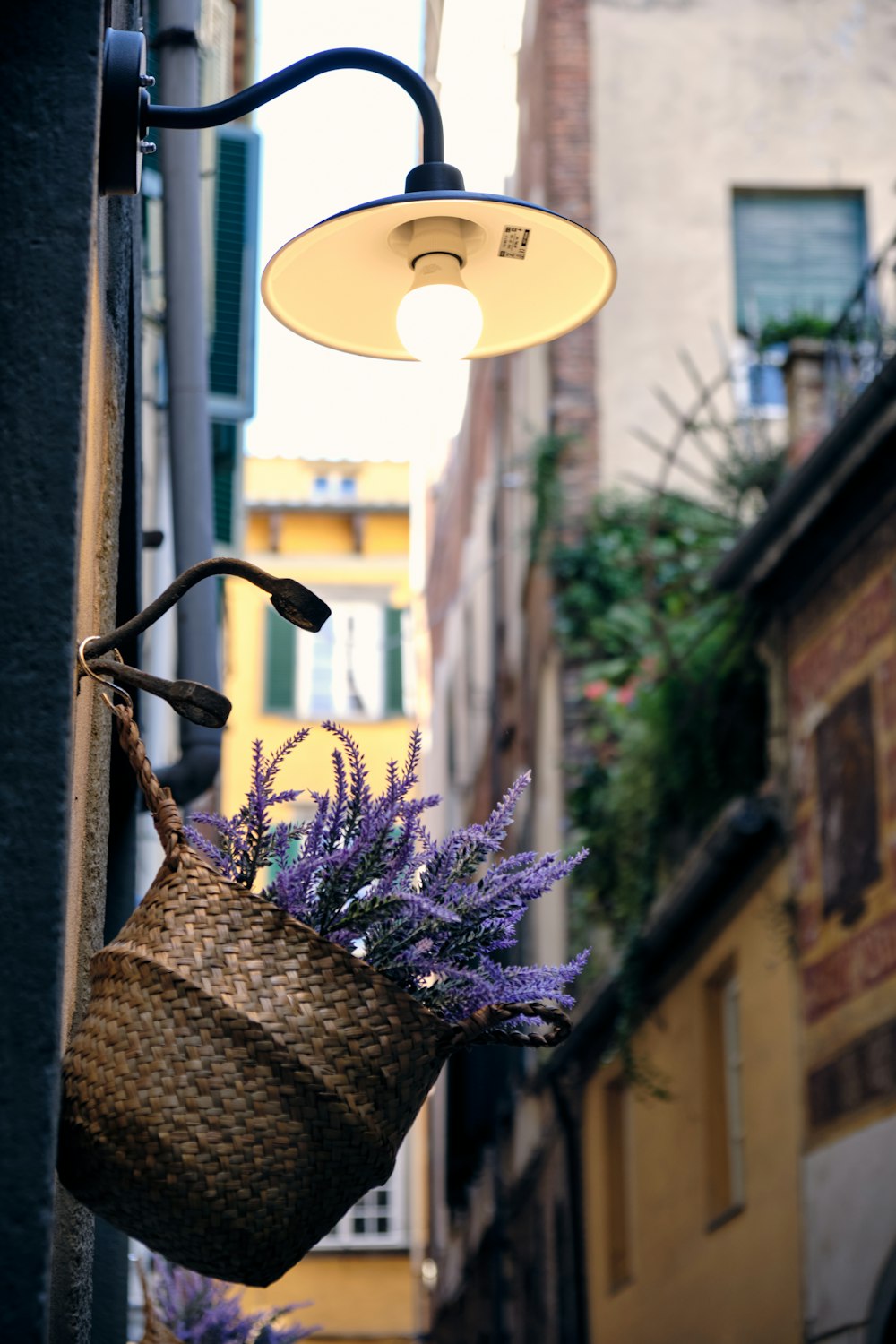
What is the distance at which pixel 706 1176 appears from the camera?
11117 mm

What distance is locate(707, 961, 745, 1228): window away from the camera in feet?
36.0

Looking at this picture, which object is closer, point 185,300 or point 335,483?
point 185,300

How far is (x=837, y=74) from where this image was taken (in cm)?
1662

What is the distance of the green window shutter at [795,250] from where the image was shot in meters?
15.9

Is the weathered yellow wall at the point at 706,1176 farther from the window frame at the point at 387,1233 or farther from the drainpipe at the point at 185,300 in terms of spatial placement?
the window frame at the point at 387,1233

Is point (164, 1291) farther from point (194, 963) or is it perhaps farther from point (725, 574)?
point (725, 574)

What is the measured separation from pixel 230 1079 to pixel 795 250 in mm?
14752

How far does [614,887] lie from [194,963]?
429 inches

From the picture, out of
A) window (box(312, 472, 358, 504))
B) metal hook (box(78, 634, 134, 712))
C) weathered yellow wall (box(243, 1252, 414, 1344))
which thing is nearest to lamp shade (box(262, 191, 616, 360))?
metal hook (box(78, 634, 134, 712))

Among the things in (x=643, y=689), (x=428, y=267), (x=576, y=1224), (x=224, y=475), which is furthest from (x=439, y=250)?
(x=576, y=1224)

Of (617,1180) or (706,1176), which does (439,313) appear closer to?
(706,1176)

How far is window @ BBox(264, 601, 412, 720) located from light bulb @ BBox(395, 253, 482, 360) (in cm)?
2569

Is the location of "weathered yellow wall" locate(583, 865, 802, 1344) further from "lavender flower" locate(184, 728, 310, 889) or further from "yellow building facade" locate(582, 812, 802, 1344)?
"lavender flower" locate(184, 728, 310, 889)

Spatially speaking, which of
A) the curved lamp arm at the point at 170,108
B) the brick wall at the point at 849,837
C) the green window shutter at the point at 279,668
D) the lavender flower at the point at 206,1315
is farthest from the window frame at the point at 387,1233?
the curved lamp arm at the point at 170,108
